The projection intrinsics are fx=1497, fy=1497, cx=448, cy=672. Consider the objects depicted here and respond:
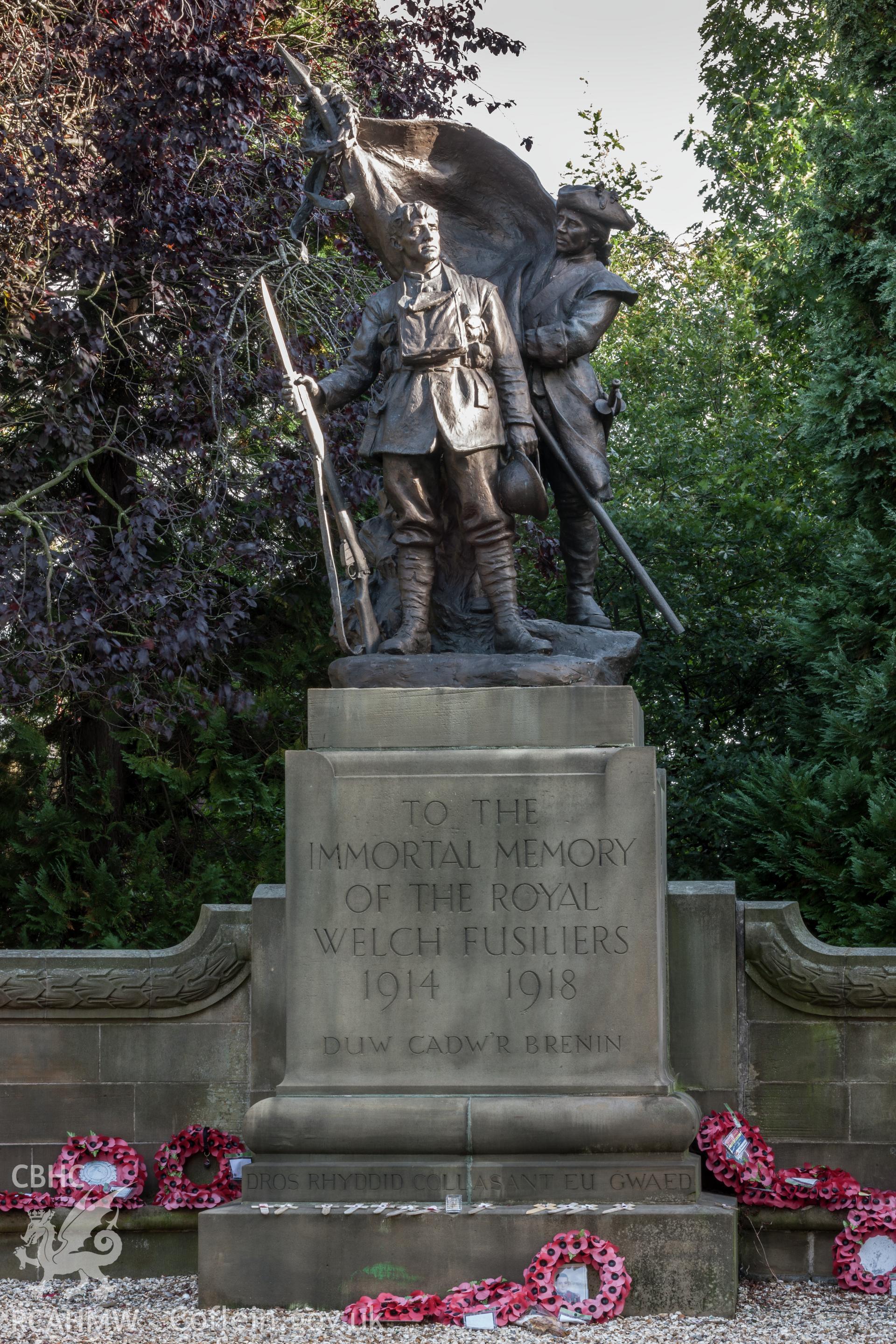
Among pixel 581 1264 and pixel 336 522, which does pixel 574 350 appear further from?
pixel 581 1264

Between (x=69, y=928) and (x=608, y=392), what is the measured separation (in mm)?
5663

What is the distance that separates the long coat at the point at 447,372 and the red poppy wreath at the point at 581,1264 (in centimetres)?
306

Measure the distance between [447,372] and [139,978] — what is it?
287 centimetres

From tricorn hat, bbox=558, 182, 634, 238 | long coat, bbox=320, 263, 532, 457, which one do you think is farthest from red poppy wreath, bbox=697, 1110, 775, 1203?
tricorn hat, bbox=558, 182, 634, 238

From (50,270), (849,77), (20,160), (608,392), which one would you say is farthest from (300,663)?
(849,77)

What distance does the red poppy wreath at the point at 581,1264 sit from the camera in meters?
5.16

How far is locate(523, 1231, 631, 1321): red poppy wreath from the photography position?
5.16 meters

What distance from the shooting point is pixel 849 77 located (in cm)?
1019

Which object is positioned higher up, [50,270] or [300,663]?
[50,270]

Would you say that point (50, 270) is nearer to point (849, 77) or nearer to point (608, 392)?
point (608, 392)

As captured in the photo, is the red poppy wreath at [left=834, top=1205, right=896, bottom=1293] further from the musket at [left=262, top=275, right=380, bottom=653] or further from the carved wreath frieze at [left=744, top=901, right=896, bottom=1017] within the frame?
the musket at [left=262, top=275, right=380, bottom=653]

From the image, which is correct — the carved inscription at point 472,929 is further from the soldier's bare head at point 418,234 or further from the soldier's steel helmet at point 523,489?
the soldier's bare head at point 418,234

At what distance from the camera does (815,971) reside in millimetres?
6148

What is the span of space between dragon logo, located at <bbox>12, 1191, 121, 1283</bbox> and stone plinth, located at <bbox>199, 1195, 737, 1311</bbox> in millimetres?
1000
